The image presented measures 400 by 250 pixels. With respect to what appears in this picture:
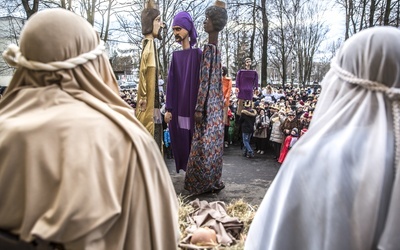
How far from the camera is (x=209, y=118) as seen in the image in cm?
447

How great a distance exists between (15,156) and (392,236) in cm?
139

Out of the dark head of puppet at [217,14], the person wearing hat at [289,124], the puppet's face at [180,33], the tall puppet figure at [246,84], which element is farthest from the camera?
the tall puppet figure at [246,84]

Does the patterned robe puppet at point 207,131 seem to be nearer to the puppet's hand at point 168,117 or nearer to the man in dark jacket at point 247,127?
the puppet's hand at point 168,117

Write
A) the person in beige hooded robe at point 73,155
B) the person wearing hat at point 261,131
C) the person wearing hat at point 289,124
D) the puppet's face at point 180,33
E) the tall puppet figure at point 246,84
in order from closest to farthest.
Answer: the person in beige hooded robe at point 73,155, the puppet's face at point 180,33, the person wearing hat at point 289,124, the person wearing hat at point 261,131, the tall puppet figure at point 246,84

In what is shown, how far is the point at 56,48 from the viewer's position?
1399 millimetres

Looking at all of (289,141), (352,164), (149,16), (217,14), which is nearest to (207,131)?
(217,14)

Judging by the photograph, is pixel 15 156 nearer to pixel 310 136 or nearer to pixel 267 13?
pixel 310 136

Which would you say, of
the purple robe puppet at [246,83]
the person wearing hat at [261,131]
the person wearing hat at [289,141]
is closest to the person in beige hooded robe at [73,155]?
the person wearing hat at [289,141]

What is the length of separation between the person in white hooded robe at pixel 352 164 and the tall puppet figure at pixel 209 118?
9.47ft

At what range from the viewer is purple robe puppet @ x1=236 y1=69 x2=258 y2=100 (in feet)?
30.1

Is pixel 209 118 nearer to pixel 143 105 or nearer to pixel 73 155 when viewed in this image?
pixel 143 105

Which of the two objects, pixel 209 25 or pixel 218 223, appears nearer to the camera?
pixel 218 223

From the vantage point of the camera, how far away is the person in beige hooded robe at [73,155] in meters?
1.25

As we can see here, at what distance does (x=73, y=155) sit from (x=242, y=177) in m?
4.77
